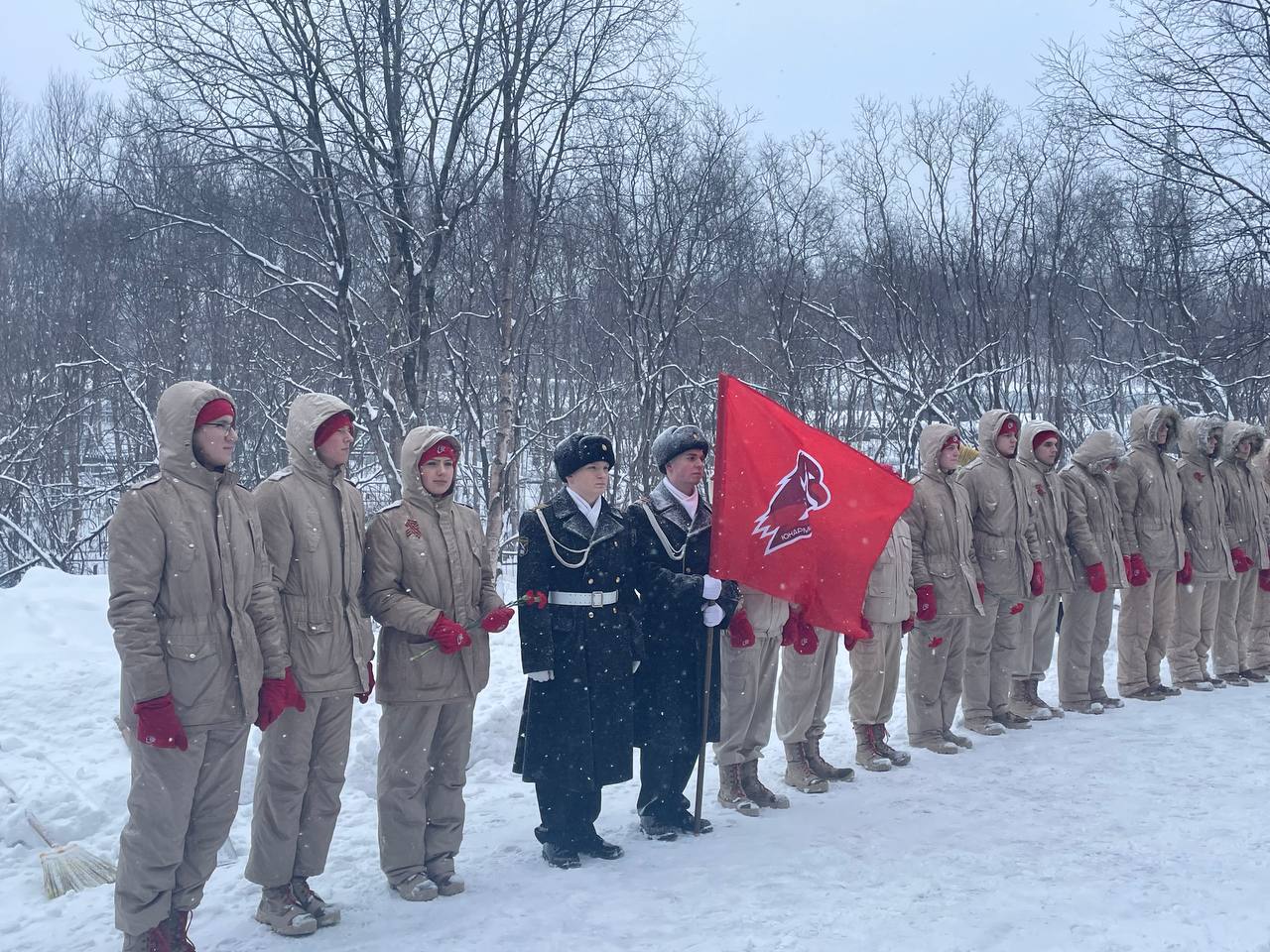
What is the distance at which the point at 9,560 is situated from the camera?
608 inches

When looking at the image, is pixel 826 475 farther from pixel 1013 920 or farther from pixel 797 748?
pixel 1013 920

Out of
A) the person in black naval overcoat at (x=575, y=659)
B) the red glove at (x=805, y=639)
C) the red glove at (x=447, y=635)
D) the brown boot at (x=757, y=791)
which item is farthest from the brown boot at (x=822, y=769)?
the red glove at (x=447, y=635)

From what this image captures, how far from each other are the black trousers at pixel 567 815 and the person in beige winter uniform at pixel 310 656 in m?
1.01

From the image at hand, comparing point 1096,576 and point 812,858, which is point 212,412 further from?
point 1096,576

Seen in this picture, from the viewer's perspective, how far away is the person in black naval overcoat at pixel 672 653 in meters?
5.18

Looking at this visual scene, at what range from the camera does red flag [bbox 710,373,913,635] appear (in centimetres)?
525

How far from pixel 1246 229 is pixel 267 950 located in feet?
37.6

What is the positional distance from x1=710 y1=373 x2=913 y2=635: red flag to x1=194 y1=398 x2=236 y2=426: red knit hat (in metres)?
2.36

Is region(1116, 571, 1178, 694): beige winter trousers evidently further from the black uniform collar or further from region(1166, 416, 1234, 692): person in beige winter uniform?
the black uniform collar

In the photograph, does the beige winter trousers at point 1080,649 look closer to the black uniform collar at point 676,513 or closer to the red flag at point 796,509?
the red flag at point 796,509

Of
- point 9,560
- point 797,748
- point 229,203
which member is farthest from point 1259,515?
point 9,560

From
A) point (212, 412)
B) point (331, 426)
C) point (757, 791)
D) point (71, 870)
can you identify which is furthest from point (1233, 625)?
point (71, 870)

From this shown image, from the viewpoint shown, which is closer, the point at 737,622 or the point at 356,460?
the point at 737,622

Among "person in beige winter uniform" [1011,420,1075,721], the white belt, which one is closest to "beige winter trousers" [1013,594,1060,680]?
"person in beige winter uniform" [1011,420,1075,721]
